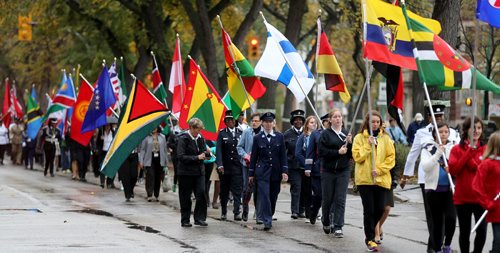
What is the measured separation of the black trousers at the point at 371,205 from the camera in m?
14.5

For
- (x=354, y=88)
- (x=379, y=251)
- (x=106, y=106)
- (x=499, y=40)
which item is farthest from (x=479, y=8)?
(x=354, y=88)

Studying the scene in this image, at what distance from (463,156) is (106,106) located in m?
13.3

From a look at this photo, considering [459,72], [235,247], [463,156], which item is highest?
[459,72]

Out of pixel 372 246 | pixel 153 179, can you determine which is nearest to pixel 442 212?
pixel 372 246

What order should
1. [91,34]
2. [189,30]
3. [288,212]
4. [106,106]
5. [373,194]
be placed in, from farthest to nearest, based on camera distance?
[189,30] → [91,34] → [106,106] → [288,212] → [373,194]

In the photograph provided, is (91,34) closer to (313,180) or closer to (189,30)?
(189,30)

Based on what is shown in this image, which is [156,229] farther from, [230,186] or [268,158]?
[230,186]

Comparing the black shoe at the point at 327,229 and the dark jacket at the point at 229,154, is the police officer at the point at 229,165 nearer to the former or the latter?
the dark jacket at the point at 229,154

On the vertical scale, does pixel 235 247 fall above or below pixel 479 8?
below

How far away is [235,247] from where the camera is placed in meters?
14.6

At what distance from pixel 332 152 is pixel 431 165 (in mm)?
3080

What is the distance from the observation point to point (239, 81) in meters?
21.1

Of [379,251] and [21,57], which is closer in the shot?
[379,251]

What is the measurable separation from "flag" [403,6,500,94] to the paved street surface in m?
2.18
